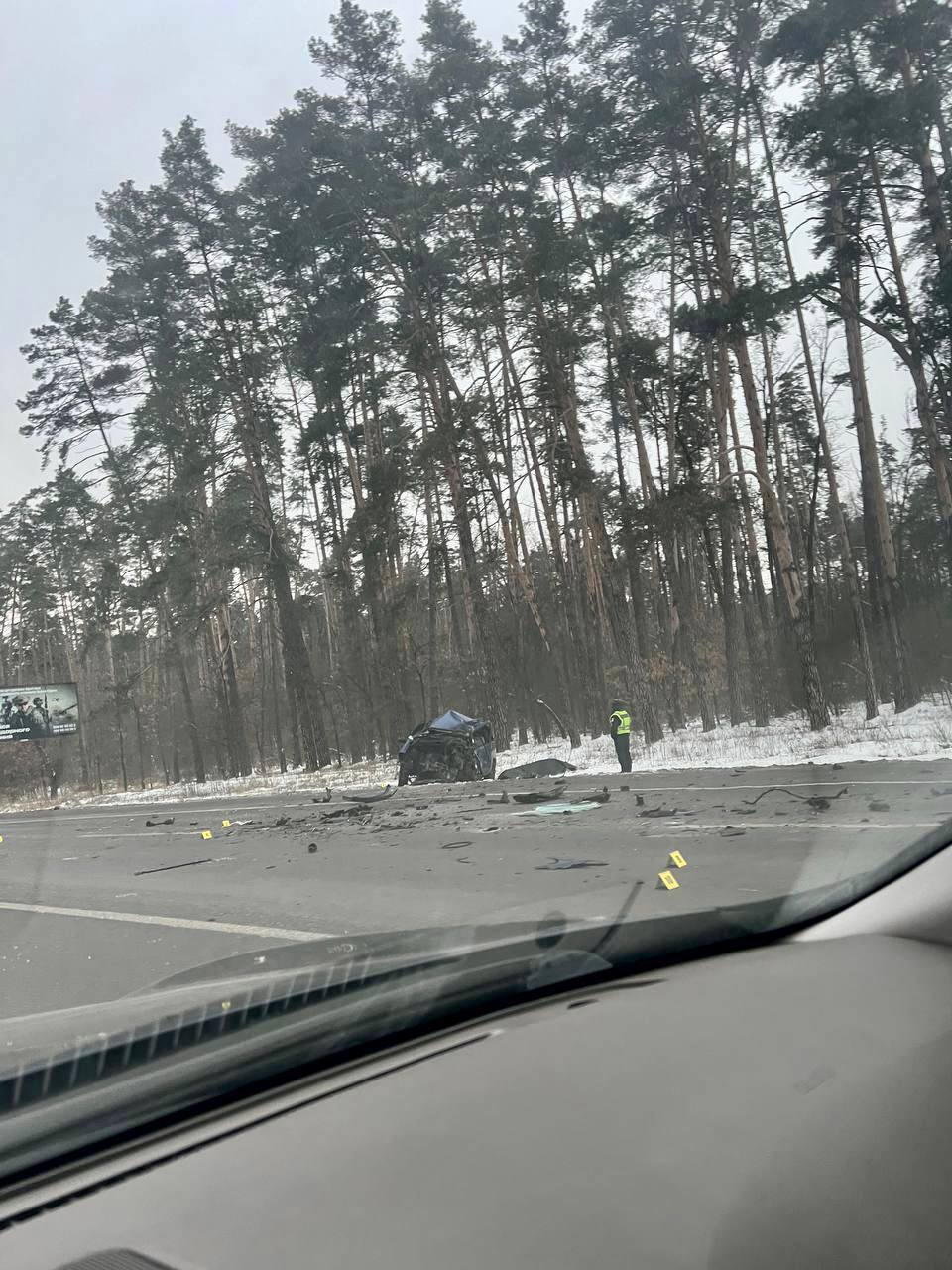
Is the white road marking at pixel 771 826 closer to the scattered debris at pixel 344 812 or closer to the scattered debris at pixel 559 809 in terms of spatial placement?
the scattered debris at pixel 559 809

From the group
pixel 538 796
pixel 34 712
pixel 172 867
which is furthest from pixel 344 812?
pixel 34 712

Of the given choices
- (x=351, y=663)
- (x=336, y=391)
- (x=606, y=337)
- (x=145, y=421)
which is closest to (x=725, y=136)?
(x=606, y=337)

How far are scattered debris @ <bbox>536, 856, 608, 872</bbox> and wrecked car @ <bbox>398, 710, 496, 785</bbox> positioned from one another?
10.8m

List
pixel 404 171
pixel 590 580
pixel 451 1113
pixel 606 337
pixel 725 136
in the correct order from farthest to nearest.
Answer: pixel 590 580 < pixel 606 337 < pixel 404 171 < pixel 725 136 < pixel 451 1113

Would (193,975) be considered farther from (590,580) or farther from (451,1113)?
(590,580)

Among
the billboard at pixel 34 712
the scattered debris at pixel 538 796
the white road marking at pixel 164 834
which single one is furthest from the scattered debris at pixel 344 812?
the billboard at pixel 34 712

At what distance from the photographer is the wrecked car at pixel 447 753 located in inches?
784

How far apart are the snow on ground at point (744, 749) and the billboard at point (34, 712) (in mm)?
9955

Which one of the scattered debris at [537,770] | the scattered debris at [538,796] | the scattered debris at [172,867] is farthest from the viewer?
the scattered debris at [537,770]

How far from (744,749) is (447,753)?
18.0ft

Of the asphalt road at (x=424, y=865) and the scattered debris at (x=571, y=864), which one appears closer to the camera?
the asphalt road at (x=424, y=865)

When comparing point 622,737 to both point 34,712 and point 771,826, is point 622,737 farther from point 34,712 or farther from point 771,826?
point 34,712

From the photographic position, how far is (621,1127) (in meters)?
1.95

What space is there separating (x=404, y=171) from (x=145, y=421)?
38.7ft
